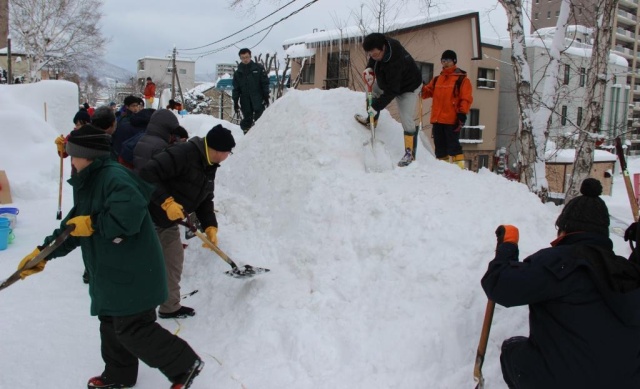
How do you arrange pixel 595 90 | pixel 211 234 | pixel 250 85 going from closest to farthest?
pixel 211 234
pixel 595 90
pixel 250 85

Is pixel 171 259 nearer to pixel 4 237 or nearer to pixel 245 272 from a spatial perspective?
pixel 245 272

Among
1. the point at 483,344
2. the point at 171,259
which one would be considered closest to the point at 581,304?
the point at 483,344

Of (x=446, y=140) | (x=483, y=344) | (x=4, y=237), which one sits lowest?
(x=4, y=237)

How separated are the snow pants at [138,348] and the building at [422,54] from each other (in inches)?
620

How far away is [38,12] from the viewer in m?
27.0

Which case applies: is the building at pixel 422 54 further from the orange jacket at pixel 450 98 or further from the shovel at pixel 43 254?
the shovel at pixel 43 254

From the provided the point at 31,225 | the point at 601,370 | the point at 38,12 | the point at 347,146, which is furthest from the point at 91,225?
the point at 38,12

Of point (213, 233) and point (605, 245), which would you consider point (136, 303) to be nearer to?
point (213, 233)

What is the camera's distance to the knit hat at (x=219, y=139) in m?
3.49

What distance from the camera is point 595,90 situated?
6.70 meters

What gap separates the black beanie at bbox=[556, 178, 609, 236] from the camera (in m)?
2.15

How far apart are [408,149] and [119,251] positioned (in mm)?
3595

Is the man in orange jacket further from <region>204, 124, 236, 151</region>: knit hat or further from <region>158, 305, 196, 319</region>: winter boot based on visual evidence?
<region>158, 305, 196, 319</region>: winter boot

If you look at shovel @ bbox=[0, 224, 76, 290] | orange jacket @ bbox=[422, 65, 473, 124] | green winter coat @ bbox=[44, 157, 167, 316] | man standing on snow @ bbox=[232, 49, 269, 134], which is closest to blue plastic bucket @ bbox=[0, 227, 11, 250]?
shovel @ bbox=[0, 224, 76, 290]
